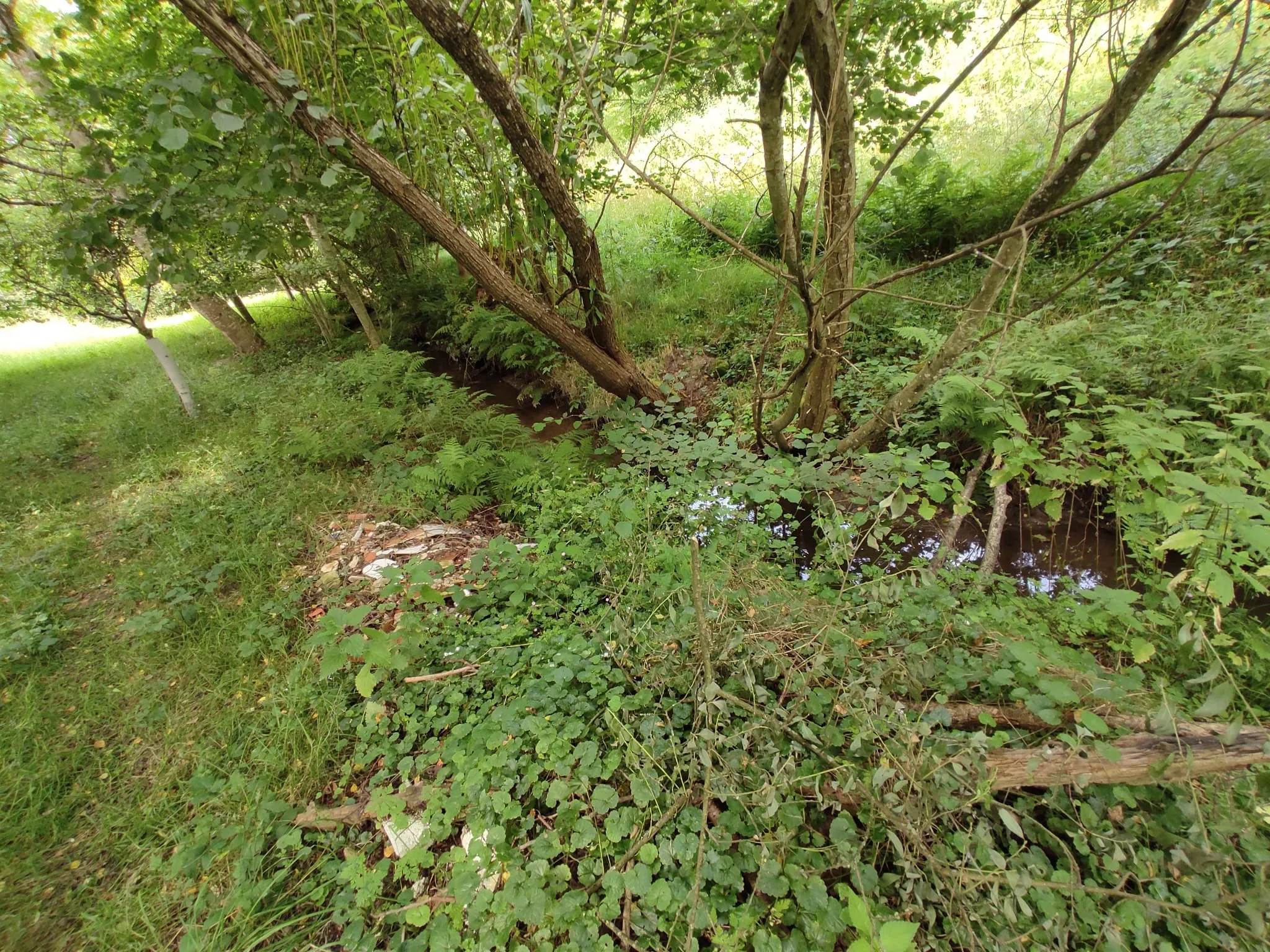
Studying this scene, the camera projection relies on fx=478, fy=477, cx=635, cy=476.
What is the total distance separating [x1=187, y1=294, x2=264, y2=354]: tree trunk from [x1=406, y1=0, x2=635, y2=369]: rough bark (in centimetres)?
741

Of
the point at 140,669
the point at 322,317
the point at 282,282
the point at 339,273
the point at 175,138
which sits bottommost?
the point at 140,669

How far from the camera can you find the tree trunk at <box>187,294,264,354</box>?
8148mm

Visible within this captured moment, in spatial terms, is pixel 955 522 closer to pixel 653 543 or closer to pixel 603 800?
pixel 653 543

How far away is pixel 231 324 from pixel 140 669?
8185mm

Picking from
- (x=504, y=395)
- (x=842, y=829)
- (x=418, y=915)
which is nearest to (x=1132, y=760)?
(x=842, y=829)

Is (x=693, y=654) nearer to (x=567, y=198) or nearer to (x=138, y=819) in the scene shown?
(x=138, y=819)

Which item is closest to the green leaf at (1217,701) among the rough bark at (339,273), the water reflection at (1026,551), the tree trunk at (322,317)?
the water reflection at (1026,551)

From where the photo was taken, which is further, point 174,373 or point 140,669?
point 174,373

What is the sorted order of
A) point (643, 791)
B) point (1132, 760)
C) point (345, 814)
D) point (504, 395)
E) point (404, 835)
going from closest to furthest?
point (1132, 760) → point (643, 791) → point (404, 835) → point (345, 814) → point (504, 395)

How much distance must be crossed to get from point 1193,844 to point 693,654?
132cm

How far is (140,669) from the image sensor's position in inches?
103

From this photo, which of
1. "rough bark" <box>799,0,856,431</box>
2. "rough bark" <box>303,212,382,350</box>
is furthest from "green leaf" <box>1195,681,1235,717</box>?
"rough bark" <box>303,212,382,350</box>

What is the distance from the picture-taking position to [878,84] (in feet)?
13.0

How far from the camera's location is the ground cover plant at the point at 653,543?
4.50 ft
